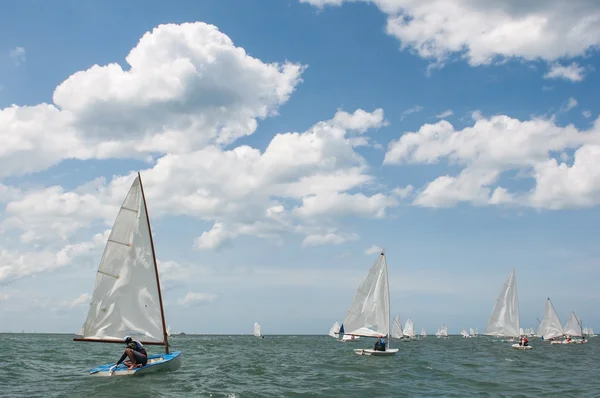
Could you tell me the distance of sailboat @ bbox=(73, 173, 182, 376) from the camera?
92.8 feet

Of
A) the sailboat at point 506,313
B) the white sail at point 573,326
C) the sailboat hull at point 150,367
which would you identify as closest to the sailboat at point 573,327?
the white sail at point 573,326

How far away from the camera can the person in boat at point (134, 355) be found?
1072 inches

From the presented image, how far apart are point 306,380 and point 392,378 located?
5769mm

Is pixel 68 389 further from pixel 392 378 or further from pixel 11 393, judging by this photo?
pixel 392 378

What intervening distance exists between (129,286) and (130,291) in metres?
0.30

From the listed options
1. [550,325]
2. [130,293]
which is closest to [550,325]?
[550,325]

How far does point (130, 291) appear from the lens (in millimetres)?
29094

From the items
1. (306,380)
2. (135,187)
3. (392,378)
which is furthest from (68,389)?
(392,378)

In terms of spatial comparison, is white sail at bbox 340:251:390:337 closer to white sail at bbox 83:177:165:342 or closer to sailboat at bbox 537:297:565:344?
white sail at bbox 83:177:165:342

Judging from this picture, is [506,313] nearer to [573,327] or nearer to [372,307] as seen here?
[573,327]

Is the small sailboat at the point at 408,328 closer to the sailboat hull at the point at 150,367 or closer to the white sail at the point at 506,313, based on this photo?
the white sail at the point at 506,313

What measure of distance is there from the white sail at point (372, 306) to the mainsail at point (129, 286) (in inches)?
1018

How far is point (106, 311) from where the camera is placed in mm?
28453

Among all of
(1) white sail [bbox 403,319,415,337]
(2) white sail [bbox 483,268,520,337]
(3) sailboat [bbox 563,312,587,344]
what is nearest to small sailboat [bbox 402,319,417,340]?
(1) white sail [bbox 403,319,415,337]
